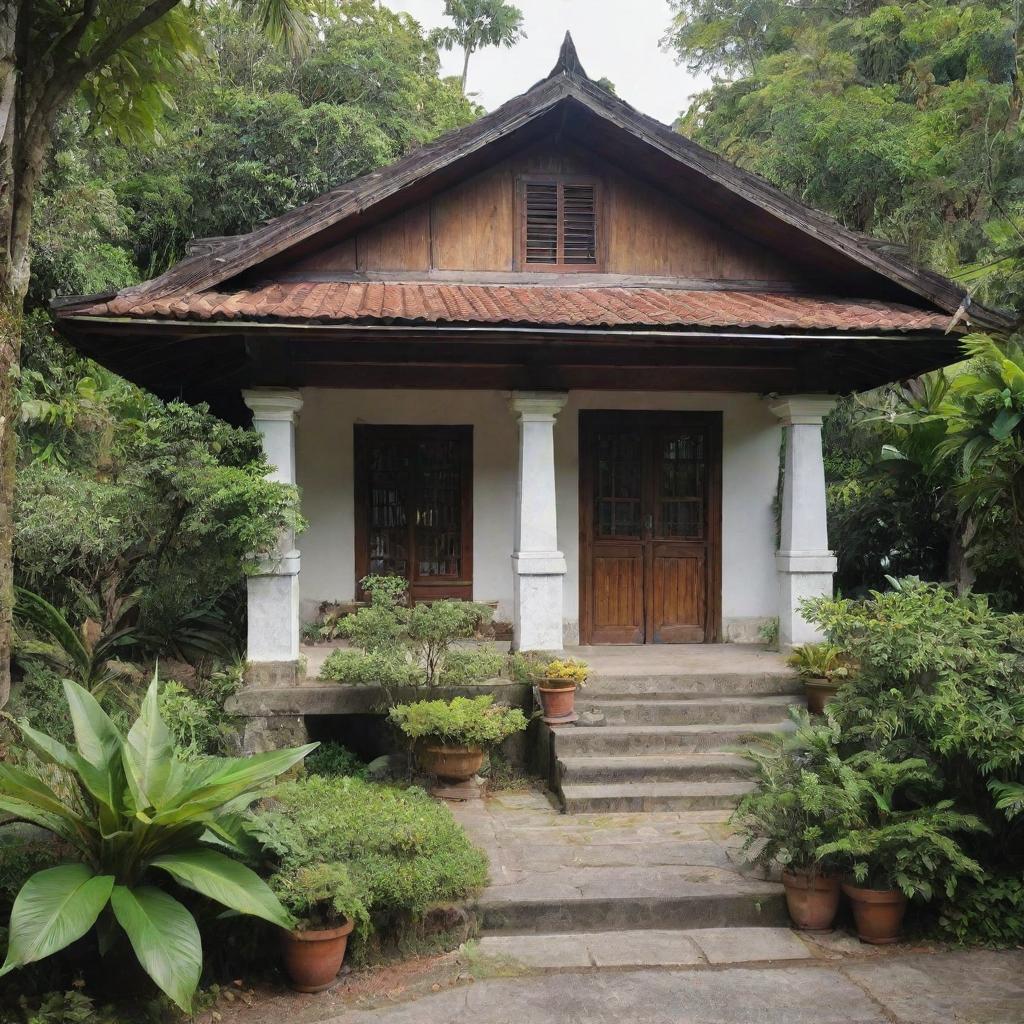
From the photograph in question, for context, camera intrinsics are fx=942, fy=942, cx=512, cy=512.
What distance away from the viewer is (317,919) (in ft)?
14.8

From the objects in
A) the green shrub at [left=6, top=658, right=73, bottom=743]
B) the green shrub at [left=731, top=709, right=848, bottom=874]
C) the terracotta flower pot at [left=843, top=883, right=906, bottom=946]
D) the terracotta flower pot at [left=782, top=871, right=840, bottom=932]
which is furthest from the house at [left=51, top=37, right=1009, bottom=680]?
the terracotta flower pot at [left=843, top=883, right=906, bottom=946]

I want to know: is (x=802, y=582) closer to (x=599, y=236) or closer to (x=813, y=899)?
(x=599, y=236)

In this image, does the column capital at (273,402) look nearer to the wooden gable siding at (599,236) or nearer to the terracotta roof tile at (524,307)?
the terracotta roof tile at (524,307)

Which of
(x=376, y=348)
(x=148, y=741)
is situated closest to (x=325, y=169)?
(x=376, y=348)

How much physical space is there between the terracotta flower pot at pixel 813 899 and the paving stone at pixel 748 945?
0.11 metres

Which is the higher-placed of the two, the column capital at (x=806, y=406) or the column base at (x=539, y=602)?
the column capital at (x=806, y=406)

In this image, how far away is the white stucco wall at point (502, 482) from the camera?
9648 millimetres

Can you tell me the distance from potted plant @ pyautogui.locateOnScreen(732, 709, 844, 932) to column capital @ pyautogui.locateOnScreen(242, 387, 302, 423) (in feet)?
15.7

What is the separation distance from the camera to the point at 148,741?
4.65m

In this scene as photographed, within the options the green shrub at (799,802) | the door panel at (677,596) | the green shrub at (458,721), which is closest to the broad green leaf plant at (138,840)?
the green shrub at (458,721)

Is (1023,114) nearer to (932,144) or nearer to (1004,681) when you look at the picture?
(932,144)

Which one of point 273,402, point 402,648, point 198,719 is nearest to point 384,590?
point 402,648

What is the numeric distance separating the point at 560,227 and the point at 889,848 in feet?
21.2

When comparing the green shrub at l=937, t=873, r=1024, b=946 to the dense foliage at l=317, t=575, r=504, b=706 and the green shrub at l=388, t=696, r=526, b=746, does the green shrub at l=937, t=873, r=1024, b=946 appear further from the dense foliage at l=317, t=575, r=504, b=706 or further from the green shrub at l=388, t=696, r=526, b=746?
the dense foliage at l=317, t=575, r=504, b=706
